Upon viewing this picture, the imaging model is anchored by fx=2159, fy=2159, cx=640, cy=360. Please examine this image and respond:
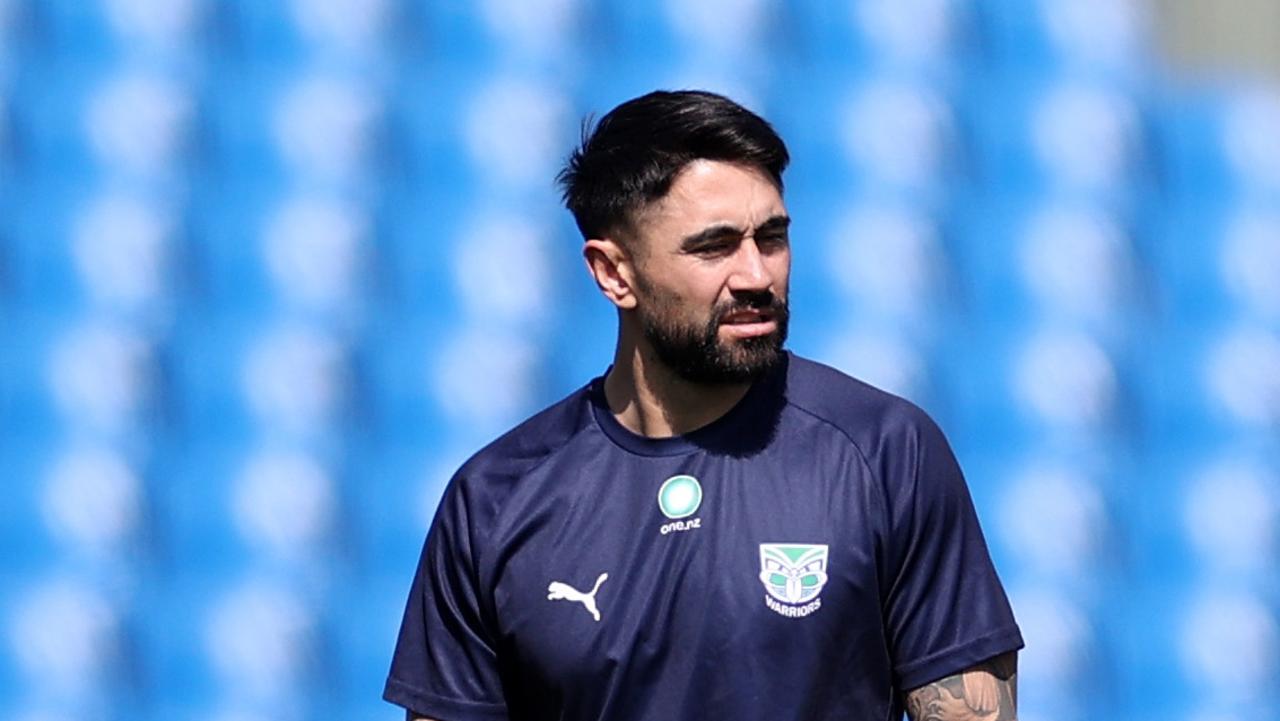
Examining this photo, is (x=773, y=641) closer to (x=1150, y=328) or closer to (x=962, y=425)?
(x=962, y=425)

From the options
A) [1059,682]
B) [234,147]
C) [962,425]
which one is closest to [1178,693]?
[1059,682]

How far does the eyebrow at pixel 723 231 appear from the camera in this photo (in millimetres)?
2898

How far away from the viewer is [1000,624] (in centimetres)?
283

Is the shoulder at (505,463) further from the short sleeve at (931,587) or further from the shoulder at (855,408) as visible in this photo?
the short sleeve at (931,587)

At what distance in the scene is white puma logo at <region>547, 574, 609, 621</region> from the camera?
289 cm

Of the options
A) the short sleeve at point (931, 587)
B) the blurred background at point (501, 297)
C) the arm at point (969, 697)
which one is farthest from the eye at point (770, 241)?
the blurred background at point (501, 297)

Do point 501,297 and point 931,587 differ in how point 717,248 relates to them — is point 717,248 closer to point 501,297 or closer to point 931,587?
point 931,587

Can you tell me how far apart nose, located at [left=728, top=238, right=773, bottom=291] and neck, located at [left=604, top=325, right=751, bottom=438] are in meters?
0.16

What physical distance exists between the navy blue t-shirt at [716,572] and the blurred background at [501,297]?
312cm

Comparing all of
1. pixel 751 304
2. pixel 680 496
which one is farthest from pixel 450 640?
pixel 751 304

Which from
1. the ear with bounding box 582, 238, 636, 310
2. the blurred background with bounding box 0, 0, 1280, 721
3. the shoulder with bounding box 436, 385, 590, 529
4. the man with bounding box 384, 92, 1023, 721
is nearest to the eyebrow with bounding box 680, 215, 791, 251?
the man with bounding box 384, 92, 1023, 721

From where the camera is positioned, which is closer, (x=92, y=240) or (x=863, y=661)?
(x=863, y=661)

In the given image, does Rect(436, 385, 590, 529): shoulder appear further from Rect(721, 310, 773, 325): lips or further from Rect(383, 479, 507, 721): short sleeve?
Rect(721, 310, 773, 325): lips

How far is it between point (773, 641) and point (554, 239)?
3.97 meters
